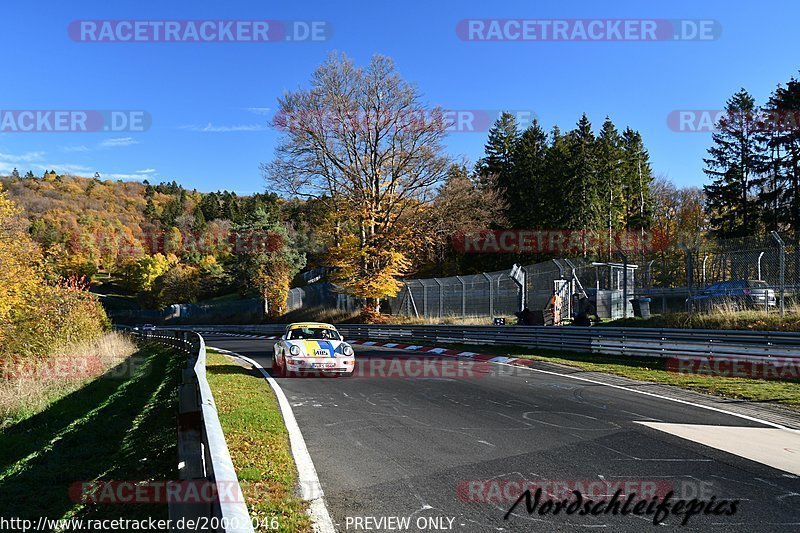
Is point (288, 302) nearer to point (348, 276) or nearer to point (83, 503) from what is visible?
point (348, 276)

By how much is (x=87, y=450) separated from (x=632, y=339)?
551 inches

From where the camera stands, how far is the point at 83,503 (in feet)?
18.0

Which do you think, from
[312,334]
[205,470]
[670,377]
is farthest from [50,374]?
[670,377]

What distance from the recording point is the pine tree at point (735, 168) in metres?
A: 49.6

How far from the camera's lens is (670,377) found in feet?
42.8

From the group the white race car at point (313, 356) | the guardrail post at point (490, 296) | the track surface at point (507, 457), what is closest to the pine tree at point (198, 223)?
the guardrail post at point (490, 296)

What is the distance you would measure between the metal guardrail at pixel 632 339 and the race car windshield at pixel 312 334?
8.31 meters

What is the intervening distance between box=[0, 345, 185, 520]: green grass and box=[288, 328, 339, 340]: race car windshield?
2.94m

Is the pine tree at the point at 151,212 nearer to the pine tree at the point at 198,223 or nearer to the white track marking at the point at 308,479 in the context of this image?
the pine tree at the point at 198,223

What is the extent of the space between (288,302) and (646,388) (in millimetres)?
43556

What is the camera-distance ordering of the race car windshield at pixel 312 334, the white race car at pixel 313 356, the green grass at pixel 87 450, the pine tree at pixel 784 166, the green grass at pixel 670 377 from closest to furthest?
the green grass at pixel 87 450 < the green grass at pixel 670 377 < the white race car at pixel 313 356 < the race car windshield at pixel 312 334 < the pine tree at pixel 784 166

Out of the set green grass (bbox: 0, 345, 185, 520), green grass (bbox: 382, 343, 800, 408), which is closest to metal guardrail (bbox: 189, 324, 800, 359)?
green grass (bbox: 382, 343, 800, 408)

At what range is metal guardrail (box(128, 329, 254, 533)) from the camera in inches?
106

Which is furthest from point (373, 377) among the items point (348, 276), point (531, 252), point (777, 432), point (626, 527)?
point (531, 252)
